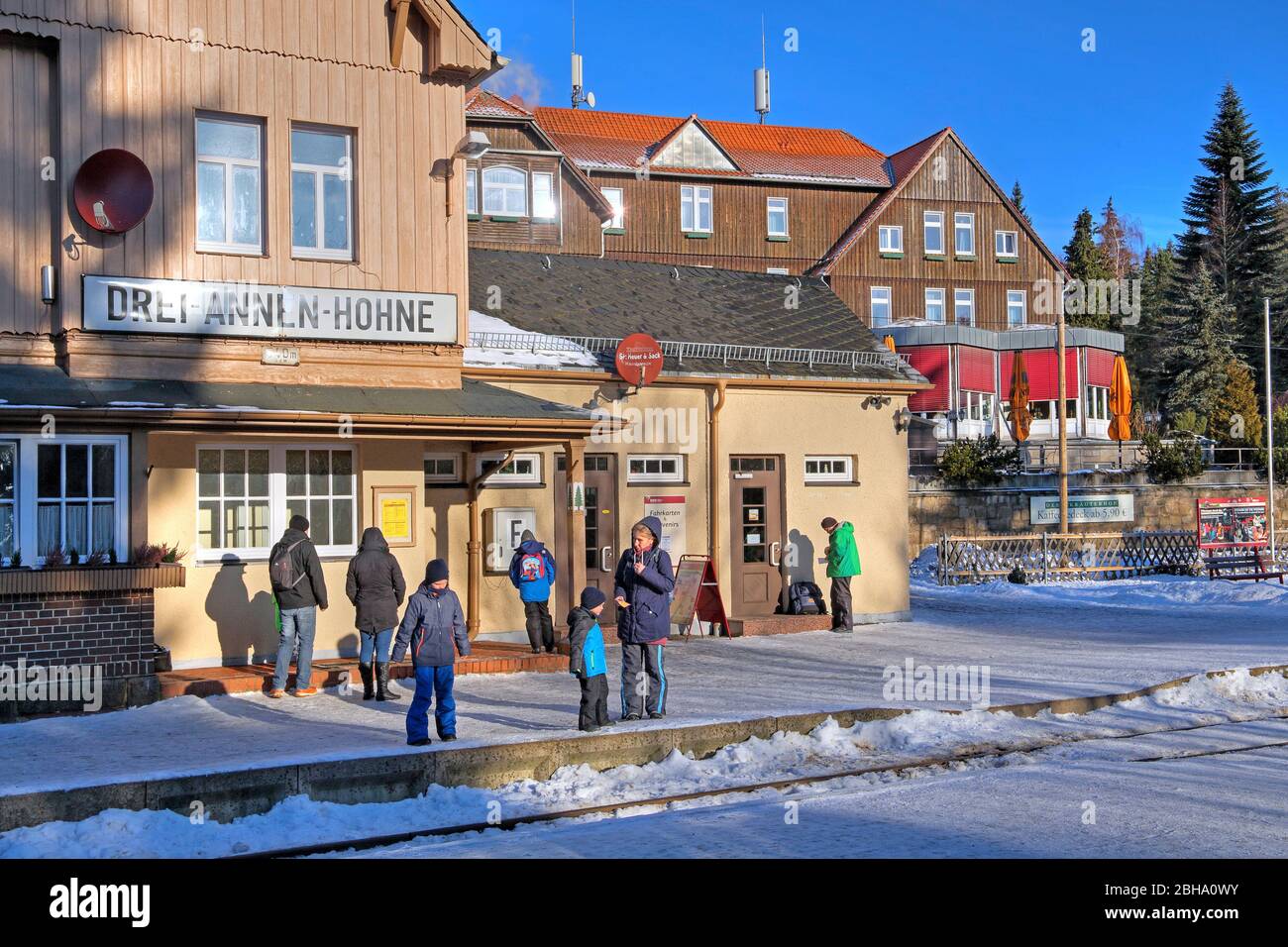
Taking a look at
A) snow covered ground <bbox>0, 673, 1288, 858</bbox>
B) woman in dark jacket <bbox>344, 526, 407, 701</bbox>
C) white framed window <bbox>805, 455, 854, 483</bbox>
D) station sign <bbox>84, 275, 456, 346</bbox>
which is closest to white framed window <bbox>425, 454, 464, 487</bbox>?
station sign <bbox>84, 275, 456, 346</bbox>

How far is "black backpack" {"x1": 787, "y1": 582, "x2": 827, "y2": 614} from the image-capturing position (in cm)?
2106

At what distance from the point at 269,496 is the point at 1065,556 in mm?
21751

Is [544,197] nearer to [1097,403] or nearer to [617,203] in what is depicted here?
[617,203]

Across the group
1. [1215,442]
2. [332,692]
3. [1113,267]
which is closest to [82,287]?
[332,692]

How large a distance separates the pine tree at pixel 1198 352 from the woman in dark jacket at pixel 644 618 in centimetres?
4847

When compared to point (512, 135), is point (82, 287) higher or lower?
lower

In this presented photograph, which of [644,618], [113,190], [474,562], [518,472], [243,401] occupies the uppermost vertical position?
[113,190]

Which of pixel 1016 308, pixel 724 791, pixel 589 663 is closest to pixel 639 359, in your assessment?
pixel 589 663

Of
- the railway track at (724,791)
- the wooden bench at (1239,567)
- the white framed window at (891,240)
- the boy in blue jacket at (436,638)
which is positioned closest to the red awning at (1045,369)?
the white framed window at (891,240)

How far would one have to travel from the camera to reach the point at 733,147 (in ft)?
178

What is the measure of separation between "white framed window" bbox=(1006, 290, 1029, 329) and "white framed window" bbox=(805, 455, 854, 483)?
36178 millimetres
